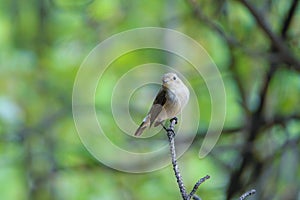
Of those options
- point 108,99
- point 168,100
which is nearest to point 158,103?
point 168,100

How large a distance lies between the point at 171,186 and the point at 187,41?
0.62 metres

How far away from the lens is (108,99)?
279 cm

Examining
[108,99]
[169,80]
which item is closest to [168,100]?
[169,80]

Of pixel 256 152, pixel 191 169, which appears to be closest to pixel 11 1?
pixel 191 169

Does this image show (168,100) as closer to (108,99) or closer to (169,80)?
(169,80)

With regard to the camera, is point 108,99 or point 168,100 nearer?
point 168,100

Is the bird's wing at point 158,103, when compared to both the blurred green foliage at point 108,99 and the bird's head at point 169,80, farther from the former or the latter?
the blurred green foliage at point 108,99

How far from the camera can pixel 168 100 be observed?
0.70 meters

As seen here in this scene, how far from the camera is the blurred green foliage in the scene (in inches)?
91.0

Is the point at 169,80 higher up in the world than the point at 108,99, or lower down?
lower down

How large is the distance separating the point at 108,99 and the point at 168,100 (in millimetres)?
2099

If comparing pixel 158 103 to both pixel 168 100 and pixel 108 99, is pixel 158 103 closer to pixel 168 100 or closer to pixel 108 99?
pixel 168 100

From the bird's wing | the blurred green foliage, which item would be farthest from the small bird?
the blurred green foliage

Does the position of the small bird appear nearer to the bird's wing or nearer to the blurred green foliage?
the bird's wing
